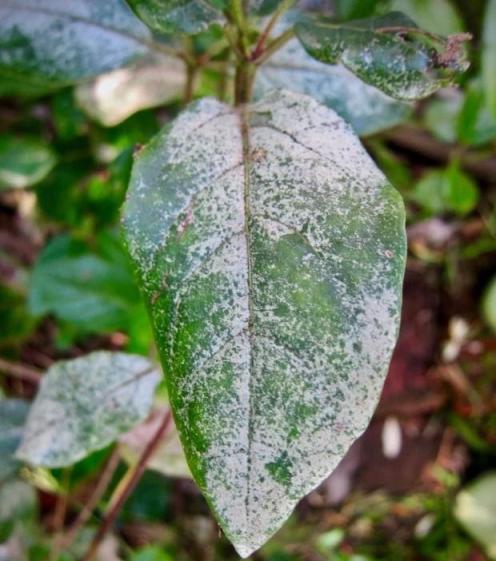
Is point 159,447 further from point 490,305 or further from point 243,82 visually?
point 490,305

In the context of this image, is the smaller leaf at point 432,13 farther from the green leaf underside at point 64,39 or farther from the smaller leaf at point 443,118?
the green leaf underside at point 64,39

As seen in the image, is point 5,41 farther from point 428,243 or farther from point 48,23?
point 428,243

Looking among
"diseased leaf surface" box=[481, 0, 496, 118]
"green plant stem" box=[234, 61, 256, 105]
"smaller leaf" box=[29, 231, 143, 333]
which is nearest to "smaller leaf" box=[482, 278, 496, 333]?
"diseased leaf surface" box=[481, 0, 496, 118]

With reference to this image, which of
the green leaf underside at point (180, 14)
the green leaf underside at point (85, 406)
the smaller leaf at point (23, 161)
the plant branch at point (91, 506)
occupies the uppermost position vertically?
the green leaf underside at point (180, 14)

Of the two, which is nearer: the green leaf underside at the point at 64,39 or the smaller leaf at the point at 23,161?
the green leaf underside at the point at 64,39

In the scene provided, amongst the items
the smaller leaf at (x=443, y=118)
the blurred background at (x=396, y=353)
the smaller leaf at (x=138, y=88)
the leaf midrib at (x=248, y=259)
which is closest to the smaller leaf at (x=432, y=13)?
the blurred background at (x=396, y=353)

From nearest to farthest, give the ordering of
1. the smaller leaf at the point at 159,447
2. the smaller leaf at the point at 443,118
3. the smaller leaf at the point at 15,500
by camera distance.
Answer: the smaller leaf at the point at 159,447
the smaller leaf at the point at 15,500
the smaller leaf at the point at 443,118

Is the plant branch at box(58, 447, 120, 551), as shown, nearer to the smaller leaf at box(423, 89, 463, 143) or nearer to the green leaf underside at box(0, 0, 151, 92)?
the green leaf underside at box(0, 0, 151, 92)
